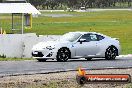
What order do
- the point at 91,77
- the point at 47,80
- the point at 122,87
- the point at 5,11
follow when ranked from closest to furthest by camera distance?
the point at 91,77, the point at 122,87, the point at 47,80, the point at 5,11

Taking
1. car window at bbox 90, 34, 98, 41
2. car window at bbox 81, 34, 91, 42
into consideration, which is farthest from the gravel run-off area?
car window at bbox 90, 34, 98, 41

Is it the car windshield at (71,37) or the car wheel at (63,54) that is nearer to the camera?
the car wheel at (63,54)

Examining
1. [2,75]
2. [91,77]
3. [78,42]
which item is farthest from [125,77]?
[78,42]

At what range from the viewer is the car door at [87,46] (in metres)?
24.4

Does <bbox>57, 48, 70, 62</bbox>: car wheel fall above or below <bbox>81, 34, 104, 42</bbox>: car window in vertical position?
below

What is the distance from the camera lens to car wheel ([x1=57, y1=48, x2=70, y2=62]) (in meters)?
23.5

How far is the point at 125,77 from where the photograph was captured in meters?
12.7

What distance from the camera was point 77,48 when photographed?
24.3 meters

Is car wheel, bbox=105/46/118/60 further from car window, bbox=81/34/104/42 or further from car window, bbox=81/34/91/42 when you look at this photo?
car window, bbox=81/34/91/42

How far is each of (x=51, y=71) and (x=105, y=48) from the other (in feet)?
22.4

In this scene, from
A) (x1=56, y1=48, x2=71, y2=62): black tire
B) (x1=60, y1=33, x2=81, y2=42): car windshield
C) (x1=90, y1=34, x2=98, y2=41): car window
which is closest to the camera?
(x1=56, y1=48, x2=71, y2=62): black tire

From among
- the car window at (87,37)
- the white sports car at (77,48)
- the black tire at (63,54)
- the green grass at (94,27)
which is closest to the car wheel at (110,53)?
the white sports car at (77,48)

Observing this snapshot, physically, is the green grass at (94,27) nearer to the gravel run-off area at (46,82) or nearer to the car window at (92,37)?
the car window at (92,37)

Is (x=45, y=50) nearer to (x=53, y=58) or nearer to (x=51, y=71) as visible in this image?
(x=53, y=58)
